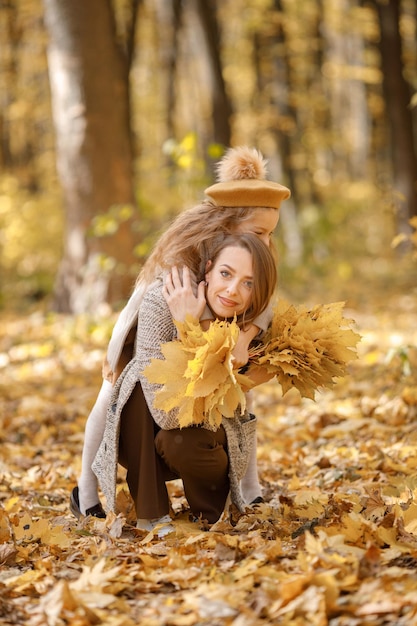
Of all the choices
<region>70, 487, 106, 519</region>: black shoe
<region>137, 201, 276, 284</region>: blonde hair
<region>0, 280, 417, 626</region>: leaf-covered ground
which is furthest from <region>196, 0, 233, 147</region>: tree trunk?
<region>70, 487, 106, 519</region>: black shoe

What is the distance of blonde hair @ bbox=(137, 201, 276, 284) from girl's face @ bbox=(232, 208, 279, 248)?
0.02m

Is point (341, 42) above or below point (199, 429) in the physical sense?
above

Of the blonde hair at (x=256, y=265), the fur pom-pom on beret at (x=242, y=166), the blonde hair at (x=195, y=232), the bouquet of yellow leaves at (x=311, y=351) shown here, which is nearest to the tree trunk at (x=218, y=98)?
the fur pom-pom on beret at (x=242, y=166)

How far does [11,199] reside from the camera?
45.8 feet

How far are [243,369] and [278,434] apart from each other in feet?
6.13

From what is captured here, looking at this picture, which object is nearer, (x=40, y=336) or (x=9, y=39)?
(x=40, y=336)

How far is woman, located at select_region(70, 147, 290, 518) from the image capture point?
11.1ft

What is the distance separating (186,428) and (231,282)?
2.04 feet

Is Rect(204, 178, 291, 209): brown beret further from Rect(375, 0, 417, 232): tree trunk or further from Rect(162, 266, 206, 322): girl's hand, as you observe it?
Rect(375, 0, 417, 232): tree trunk

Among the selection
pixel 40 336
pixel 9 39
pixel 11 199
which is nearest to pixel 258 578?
pixel 40 336

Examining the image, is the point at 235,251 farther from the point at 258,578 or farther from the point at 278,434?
the point at 278,434

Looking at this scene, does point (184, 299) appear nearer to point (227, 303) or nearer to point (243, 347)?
point (227, 303)

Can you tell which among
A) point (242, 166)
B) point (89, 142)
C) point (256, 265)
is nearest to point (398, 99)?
point (89, 142)

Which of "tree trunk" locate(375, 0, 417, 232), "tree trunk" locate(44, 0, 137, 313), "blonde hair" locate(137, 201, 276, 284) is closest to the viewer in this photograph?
"blonde hair" locate(137, 201, 276, 284)
